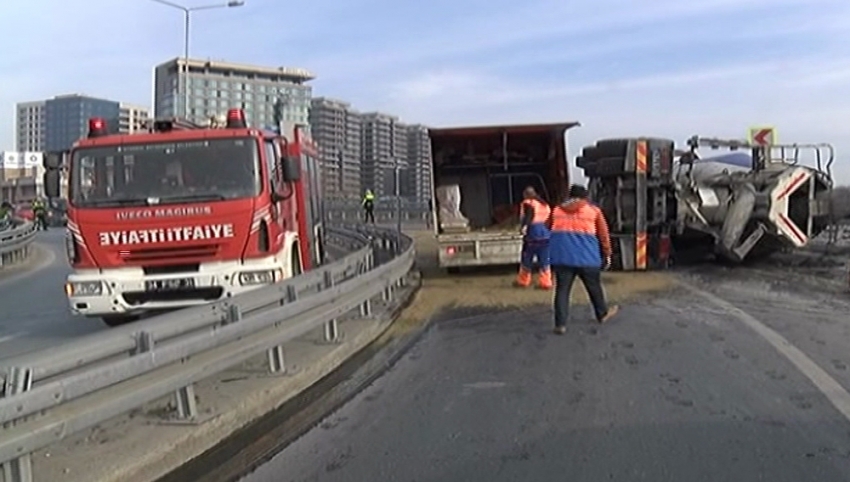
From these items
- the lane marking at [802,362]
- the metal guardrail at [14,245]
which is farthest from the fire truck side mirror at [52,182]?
the metal guardrail at [14,245]

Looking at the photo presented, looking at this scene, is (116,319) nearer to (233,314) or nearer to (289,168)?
(289,168)

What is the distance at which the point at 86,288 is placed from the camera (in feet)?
34.3

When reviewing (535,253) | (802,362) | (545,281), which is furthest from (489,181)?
(802,362)

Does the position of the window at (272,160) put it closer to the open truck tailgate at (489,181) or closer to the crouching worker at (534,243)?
the crouching worker at (534,243)

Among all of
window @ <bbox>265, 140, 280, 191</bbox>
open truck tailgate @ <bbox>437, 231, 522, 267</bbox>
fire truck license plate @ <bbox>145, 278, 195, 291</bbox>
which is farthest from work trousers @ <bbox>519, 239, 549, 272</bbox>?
fire truck license plate @ <bbox>145, 278, 195, 291</bbox>

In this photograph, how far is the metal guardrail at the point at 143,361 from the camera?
4.49 m

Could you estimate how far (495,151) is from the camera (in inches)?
733

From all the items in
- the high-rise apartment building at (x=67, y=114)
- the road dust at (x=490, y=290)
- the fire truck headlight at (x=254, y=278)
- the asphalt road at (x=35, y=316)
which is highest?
the high-rise apartment building at (x=67, y=114)

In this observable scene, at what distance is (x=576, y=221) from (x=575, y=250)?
0.33m

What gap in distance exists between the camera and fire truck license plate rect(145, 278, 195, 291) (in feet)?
34.4

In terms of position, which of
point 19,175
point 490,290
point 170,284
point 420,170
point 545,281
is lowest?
point 490,290

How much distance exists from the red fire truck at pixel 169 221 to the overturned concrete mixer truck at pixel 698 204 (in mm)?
8385

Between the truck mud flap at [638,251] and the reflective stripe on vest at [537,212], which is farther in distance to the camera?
the truck mud flap at [638,251]

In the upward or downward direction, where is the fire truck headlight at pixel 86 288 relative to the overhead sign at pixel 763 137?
downward
